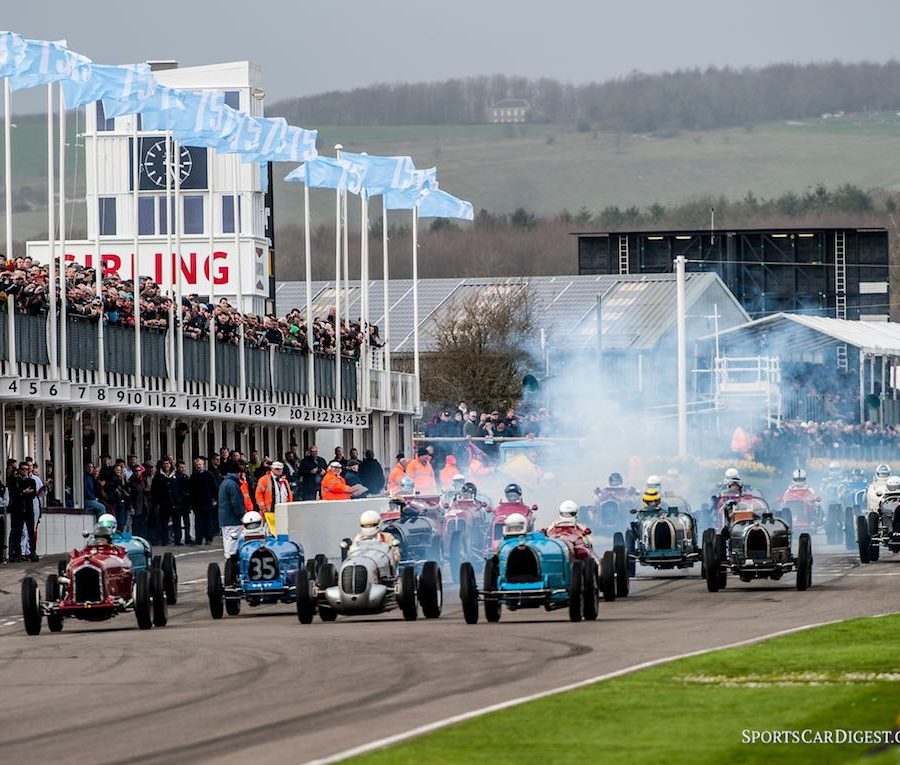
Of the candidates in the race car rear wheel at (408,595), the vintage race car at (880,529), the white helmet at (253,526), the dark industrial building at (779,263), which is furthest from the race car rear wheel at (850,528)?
the dark industrial building at (779,263)

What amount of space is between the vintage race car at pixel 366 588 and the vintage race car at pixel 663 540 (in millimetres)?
7317

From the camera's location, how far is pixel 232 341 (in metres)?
56.2

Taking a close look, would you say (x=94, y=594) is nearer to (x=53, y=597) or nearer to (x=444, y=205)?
Answer: (x=53, y=597)

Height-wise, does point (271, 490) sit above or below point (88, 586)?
above

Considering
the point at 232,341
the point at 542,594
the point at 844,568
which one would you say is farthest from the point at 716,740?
the point at 232,341

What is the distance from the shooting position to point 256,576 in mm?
28703

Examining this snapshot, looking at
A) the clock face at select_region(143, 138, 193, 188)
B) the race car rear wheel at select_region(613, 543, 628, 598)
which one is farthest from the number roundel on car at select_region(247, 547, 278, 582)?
the clock face at select_region(143, 138, 193, 188)

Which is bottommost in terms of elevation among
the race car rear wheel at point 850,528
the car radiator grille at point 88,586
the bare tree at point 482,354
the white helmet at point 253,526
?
the race car rear wheel at point 850,528

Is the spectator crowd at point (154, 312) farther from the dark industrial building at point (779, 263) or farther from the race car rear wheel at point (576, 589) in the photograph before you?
the dark industrial building at point (779, 263)

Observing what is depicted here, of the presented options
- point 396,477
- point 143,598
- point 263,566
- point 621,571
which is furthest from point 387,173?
point 143,598

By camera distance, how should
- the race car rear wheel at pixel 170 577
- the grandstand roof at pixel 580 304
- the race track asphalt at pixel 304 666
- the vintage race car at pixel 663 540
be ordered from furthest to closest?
the grandstand roof at pixel 580 304 → the vintage race car at pixel 663 540 → the race car rear wheel at pixel 170 577 → the race track asphalt at pixel 304 666

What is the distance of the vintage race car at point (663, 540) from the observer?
33.8 metres

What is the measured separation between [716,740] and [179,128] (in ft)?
123

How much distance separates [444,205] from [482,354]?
19.1 meters
